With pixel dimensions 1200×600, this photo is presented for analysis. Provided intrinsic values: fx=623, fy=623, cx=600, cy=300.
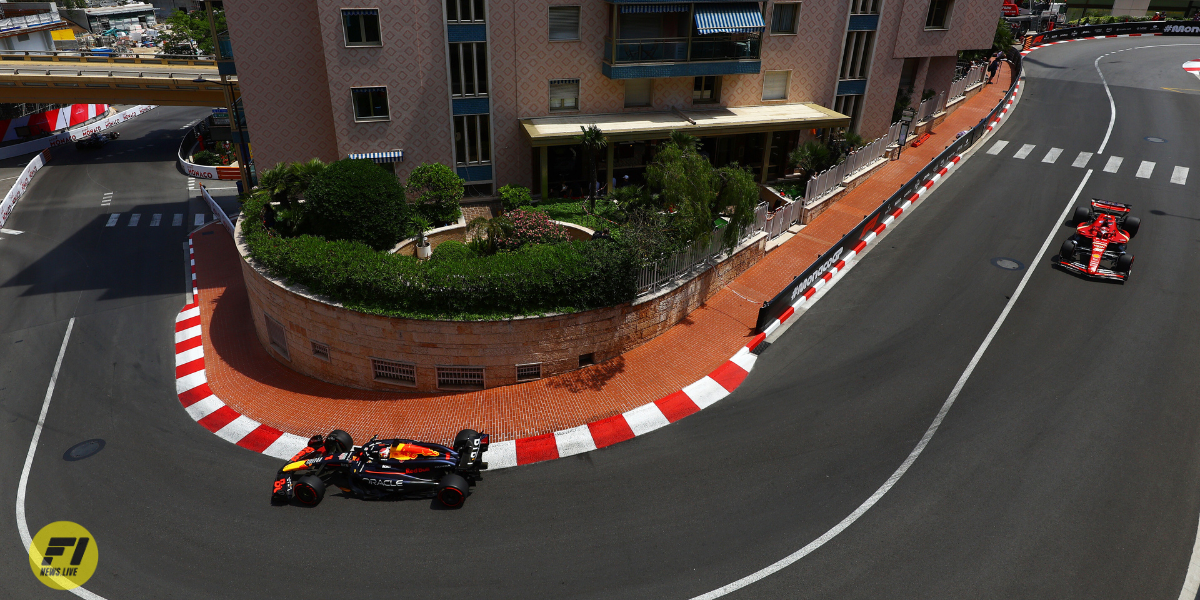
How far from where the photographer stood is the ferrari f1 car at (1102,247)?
2019 centimetres

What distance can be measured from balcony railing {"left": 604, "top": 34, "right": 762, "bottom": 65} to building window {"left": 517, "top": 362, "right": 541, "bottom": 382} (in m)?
14.1

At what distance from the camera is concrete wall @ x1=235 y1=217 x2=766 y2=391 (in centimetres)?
1620

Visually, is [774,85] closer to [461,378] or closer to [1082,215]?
[1082,215]

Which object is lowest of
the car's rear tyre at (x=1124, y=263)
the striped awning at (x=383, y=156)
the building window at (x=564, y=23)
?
the car's rear tyre at (x=1124, y=263)

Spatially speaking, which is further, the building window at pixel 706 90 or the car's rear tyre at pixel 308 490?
the building window at pixel 706 90

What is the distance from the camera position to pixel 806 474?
13328 mm

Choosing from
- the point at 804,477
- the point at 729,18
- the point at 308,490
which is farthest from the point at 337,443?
the point at 729,18

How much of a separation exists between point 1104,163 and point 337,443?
115ft

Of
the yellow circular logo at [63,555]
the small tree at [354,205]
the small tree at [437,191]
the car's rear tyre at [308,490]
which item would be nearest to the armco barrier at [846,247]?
→ the car's rear tyre at [308,490]

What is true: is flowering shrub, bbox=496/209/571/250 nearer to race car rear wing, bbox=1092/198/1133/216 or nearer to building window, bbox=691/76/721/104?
building window, bbox=691/76/721/104

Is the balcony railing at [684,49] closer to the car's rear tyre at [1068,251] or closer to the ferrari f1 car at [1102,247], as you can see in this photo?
the car's rear tyre at [1068,251]

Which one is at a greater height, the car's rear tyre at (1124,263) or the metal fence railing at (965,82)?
the metal fence railing at (965,82)

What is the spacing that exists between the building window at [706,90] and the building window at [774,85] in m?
2.36

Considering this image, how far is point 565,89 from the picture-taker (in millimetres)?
26156
